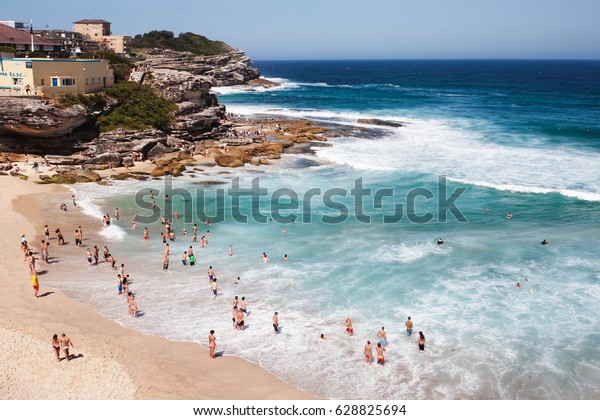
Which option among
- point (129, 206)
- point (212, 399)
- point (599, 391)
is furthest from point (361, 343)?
point (129, 206)

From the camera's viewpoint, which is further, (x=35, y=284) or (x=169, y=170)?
(x=169, y=170)

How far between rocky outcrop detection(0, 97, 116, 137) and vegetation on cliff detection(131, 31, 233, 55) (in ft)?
320

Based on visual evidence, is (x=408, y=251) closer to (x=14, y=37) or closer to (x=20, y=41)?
(x=20, y=41)

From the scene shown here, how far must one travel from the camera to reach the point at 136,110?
160 feet

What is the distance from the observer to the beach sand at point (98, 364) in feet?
49.5

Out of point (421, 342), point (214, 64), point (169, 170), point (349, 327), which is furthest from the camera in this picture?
point (214, 64)

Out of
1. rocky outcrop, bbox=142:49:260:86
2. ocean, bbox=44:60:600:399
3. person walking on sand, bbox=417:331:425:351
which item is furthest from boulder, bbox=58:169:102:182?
rocky outcrop, bbox=142:49:260:86

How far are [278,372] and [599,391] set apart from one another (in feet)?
33.8

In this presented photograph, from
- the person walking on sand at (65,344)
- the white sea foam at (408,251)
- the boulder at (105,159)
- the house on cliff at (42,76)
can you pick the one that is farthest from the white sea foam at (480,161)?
the person walking on sand at (65,344)

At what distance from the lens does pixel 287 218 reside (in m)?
31.8

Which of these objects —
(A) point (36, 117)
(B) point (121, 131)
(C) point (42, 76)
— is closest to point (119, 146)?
(B) point (121, 131)

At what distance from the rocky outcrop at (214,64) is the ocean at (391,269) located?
63308 millimetres

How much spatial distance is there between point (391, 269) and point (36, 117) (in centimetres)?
3155

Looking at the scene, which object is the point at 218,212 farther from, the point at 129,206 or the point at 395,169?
the point at 395,169
